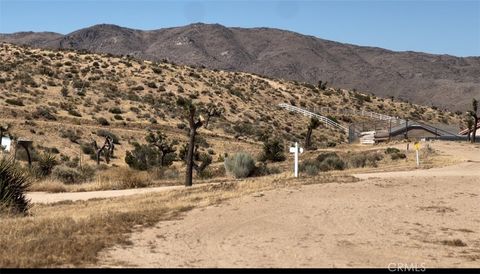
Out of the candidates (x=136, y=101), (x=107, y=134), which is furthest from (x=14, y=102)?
(x=136, y=101)

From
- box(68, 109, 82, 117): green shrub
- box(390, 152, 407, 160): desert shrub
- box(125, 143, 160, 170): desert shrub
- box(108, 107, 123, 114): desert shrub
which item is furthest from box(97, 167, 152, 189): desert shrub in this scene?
box(108, 107, 123, 114): desert shrub

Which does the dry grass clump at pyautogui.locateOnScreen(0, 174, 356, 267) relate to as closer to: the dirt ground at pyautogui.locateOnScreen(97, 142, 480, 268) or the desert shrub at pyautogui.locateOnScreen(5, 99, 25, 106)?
the dirt ground at pyautogui.locateOnScreen(97, 142, 480, 268)

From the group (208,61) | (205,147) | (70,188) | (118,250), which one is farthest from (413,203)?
(208,61)

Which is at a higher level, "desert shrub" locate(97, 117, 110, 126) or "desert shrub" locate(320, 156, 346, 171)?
"desert shrub" locate(97, 117, 110, 126)

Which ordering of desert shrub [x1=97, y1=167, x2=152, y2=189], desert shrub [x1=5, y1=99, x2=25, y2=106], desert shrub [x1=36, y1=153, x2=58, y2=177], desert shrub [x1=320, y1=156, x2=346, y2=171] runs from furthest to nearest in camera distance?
desert shrub [x1=5, y1=99, x2=25, y2=106], desert shrub [x1=320, y1=156, x2=346, y2=171], desert shrub [x1=36, y1=153, x2=58, y2=177], desert shrub [x1=97, y1=167, x2=152, y2=189]

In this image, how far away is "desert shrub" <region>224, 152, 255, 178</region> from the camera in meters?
33.0

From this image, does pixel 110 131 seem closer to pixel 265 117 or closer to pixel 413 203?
pixel 265 117

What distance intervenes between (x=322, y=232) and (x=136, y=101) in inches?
2427

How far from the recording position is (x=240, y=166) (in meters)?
33.3

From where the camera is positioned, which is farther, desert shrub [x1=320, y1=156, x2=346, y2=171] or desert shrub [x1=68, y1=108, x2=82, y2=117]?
desert shrub [x1=68, y1=108, x2=82, y2=117]

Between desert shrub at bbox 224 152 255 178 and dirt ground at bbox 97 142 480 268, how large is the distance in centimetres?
1238

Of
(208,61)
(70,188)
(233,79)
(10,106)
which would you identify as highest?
(208,61)

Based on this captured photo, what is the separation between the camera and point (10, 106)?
2325 inches

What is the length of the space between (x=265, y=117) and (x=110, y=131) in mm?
27102
